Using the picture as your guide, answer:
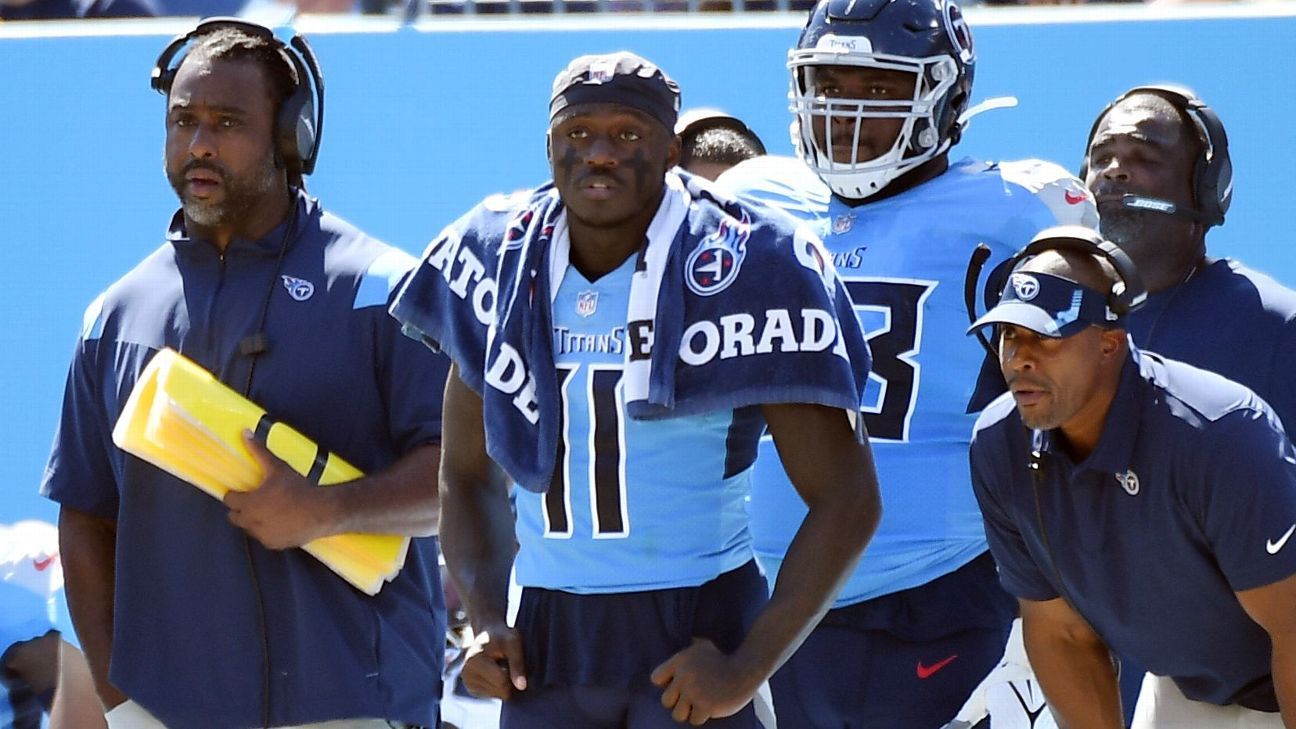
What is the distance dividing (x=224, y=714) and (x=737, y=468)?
1.14 m

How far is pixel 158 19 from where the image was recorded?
578 centimetres

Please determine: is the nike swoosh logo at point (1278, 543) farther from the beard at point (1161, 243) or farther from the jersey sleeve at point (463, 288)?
the jersey sleeve at point (463, 288)

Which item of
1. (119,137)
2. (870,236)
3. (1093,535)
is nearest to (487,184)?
(119,137)

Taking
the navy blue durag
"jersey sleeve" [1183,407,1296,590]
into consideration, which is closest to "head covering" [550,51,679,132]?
the navy blue durag

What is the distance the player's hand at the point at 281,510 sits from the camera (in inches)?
141

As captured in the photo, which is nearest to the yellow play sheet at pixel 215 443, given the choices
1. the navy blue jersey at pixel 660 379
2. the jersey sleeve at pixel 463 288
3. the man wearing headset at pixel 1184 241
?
the jersey sleeve at pixel 463 288

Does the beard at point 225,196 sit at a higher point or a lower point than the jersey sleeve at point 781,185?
higher

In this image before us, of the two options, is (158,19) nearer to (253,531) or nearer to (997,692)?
(253,531)

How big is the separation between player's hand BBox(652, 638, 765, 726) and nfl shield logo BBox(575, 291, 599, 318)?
0.53 meters

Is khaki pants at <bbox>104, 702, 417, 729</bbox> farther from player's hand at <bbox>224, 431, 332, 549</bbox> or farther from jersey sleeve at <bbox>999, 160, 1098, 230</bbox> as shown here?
jersey sleeve at <bbox>999, 160, 1098, 230</bbox>

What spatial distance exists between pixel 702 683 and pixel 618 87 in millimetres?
873

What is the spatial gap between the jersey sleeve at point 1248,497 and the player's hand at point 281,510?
147 centimetres

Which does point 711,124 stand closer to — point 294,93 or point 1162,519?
point 294,93

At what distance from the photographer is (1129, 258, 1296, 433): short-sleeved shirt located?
13.1 ft
